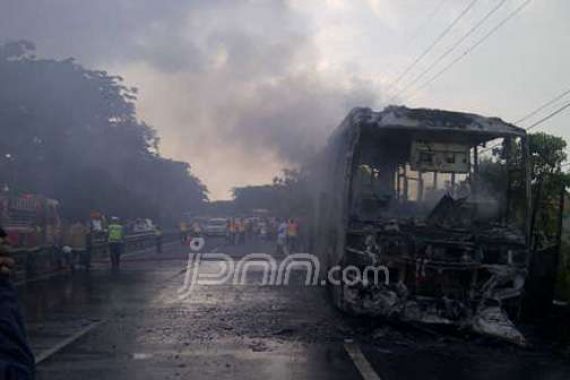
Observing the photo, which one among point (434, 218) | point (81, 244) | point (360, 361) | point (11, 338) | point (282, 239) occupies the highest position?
point (434, 218)

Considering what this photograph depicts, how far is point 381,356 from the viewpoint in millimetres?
8812

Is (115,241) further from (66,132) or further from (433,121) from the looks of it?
(433,121)

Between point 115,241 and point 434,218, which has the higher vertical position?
point 434,218

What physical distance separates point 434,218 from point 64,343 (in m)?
5.23

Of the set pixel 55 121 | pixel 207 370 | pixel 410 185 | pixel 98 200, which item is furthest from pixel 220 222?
pixel 207 370

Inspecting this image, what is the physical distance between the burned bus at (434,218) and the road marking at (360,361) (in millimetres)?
1104

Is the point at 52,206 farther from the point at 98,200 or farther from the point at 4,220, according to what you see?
the point at 98,200

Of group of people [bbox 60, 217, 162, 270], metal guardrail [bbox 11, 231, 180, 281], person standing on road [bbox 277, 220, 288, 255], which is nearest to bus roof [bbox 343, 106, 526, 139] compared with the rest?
metal guardrail [bbox 11, 231, 180, 281]

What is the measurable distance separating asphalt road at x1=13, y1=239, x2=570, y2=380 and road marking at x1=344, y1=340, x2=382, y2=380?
11 mm

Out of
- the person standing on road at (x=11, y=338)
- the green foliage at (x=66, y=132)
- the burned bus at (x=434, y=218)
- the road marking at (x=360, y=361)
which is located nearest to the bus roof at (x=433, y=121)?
the burned bus at (x=434, y=218)

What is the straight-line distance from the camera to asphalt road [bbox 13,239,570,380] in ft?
26.0

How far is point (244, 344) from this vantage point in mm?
9477

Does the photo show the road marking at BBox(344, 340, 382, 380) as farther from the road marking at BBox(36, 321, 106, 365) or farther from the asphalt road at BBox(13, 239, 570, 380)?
the road marking at BBox(36, 321, 106, 365)

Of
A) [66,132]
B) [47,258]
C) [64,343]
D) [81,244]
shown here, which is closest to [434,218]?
[64,343]
